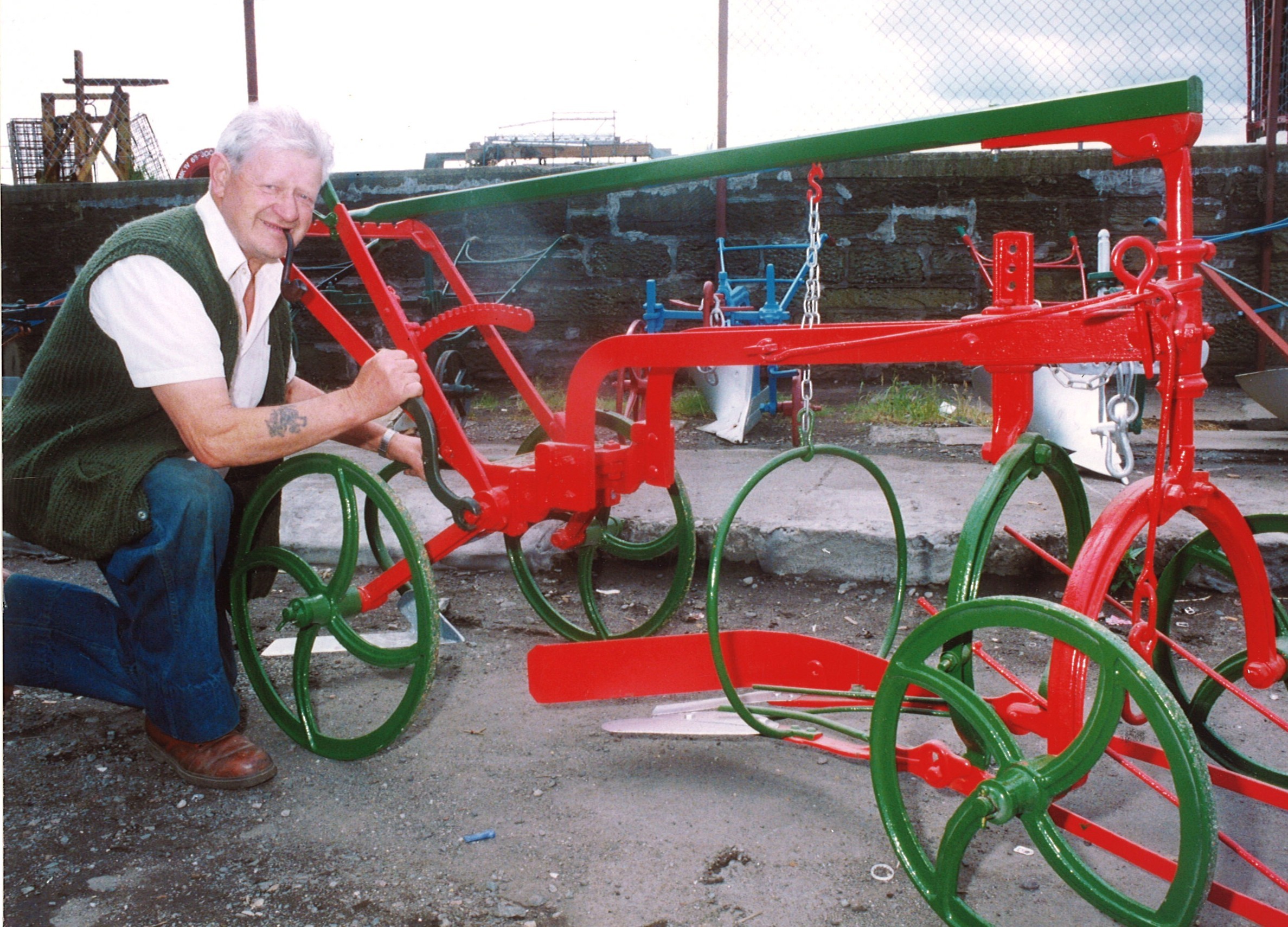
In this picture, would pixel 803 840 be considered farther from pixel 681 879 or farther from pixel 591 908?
pixel 591 908

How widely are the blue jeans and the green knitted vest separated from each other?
2.0 inches

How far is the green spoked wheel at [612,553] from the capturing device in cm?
272

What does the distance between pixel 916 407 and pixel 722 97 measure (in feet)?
7.23

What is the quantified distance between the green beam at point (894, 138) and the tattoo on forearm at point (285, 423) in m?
0.68

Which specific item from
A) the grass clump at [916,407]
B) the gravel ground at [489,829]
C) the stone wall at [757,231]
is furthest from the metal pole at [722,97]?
the gravel ground at [489,829]

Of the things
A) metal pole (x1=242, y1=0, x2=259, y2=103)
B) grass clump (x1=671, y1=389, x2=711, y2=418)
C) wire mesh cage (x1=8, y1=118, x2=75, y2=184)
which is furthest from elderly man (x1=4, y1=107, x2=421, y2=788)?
wire mesh cage (x1=8, y1=118, x2=75, y2=184)

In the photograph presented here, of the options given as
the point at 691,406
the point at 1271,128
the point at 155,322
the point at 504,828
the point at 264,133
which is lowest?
the point at 504,828

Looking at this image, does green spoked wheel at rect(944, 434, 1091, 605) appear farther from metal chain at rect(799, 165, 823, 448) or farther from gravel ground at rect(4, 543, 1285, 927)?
gravel ground at rect(4, 543, 1285, 927)

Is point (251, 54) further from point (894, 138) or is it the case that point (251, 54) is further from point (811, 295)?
point (894, 138)

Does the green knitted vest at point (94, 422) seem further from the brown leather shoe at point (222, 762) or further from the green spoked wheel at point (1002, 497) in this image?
the green spoked wheel at point (1002, 497)

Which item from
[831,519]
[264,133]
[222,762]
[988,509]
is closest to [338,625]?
[222,762]

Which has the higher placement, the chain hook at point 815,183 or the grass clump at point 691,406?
the chain hook at point 815,183

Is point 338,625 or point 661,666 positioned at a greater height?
point 338,625

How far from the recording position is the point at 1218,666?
83.1 inches
